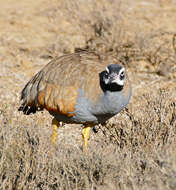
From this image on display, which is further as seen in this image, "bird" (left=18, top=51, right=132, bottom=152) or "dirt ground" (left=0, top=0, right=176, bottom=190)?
"bird" (left=18, top=51, right=132, bottom=152)

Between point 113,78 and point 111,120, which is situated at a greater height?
point 113,78

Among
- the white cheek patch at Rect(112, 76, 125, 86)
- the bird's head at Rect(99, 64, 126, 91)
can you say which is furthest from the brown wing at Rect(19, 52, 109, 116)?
the white cheek patch at Rect(112, 76, 125, 86)

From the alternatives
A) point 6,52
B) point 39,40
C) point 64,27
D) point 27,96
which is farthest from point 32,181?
point 64,27

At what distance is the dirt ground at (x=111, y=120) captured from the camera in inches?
155

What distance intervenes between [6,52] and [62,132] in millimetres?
3454

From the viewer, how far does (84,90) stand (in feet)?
15.8

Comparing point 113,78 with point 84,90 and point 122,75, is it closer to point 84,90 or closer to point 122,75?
point 122,75

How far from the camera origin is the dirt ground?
3.94 meters

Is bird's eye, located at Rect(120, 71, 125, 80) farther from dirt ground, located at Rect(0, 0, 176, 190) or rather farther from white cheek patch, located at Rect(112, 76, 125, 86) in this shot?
dirt ground, located at Rect(0, 0, 176, 190)

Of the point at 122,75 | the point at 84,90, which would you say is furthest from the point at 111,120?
the point at 122,75

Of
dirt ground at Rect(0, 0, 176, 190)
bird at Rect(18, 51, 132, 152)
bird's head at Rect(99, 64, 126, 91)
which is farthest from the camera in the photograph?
bird at Rect(18, 51, 132, 152)

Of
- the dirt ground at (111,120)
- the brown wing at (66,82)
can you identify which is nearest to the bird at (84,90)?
the brown wing at (66,82)

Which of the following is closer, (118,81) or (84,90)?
(118,81)

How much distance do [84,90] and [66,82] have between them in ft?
0.87
